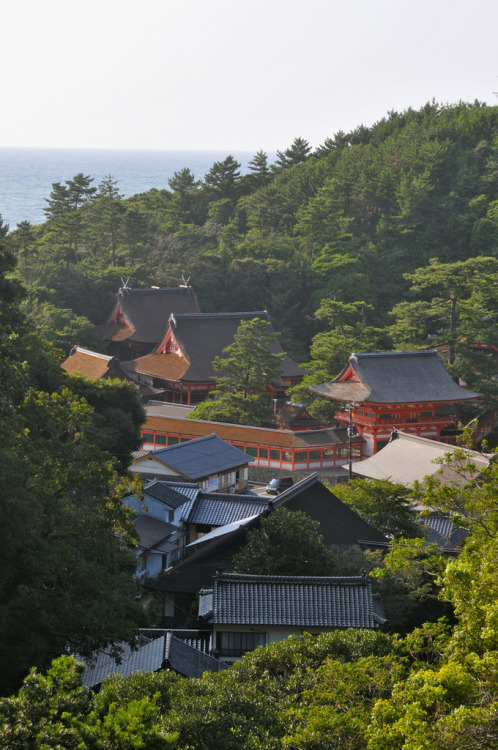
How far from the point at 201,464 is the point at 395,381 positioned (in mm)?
10153

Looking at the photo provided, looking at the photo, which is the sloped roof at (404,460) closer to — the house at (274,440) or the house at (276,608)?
the house at (274,440)

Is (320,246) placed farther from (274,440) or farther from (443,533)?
(443,533)

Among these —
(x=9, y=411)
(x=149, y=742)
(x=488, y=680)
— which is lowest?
(x=149, y=742)

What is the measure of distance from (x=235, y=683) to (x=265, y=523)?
6.82 metres

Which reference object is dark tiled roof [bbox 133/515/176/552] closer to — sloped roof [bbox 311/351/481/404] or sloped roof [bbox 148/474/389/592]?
sloped roof [bbox 148/474/389/592]

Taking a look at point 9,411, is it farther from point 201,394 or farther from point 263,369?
point 201,394

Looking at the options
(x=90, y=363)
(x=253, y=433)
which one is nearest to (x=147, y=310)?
(x=90, y=363)

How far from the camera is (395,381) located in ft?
104

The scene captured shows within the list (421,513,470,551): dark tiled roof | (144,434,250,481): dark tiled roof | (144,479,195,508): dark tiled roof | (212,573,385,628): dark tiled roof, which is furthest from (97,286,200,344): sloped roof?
(212,573,385,628): dark tiled roof

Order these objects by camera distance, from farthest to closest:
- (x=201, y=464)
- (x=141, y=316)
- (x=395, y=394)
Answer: (x=141, y=316)
(x=395, y=394)
(x=201, y=464)

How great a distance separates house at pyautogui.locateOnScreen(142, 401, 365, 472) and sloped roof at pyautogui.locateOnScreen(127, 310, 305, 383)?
606 centimetres

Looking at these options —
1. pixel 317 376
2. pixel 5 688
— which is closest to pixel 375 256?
pixel 317 376

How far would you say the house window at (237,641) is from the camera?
13188 millimetres

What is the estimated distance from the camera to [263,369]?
3150 centimetres
